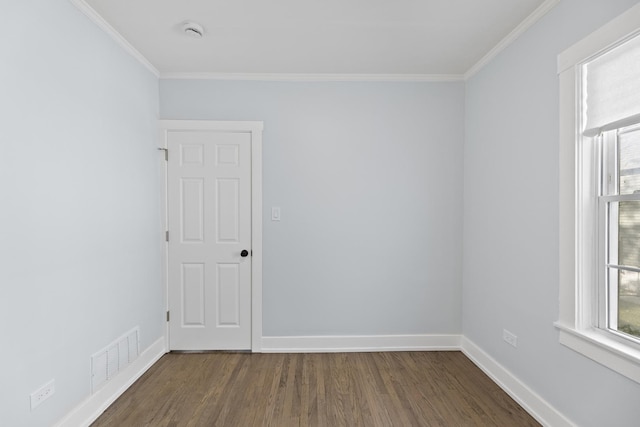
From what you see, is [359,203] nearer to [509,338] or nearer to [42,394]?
[509,338]

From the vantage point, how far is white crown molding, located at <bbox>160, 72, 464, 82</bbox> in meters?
3.21

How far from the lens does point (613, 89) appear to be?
1.71 meters

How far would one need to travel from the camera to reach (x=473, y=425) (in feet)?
7.05

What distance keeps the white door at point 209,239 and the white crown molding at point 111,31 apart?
64 centimetres

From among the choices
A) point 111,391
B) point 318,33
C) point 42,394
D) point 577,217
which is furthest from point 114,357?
point 577,217

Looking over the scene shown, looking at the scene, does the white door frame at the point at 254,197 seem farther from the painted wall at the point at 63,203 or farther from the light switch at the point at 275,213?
the painted wall at the point at 63,203

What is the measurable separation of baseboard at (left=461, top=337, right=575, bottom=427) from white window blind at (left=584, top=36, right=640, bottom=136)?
1.67 meters

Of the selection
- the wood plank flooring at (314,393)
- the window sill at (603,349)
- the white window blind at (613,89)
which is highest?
the white window blind at (613,89)

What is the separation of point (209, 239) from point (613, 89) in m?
3.10

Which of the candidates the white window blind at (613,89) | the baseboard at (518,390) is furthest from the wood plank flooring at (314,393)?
the white window blind at (613,89)

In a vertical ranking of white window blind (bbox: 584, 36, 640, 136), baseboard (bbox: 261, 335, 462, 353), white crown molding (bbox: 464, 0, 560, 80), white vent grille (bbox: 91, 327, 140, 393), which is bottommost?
baseboard (bbox: 261, 335, 462, 353)

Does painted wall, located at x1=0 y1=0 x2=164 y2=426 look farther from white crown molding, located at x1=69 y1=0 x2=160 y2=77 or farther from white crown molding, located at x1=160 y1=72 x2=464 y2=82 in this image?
white crown molding, located at x1=160 y1=72 x2=464 y2=82

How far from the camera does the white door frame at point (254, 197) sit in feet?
10.5

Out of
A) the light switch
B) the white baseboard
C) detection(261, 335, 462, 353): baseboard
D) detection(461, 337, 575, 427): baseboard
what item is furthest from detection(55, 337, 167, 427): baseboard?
detection(461, 337, 575, 427): baseboard
